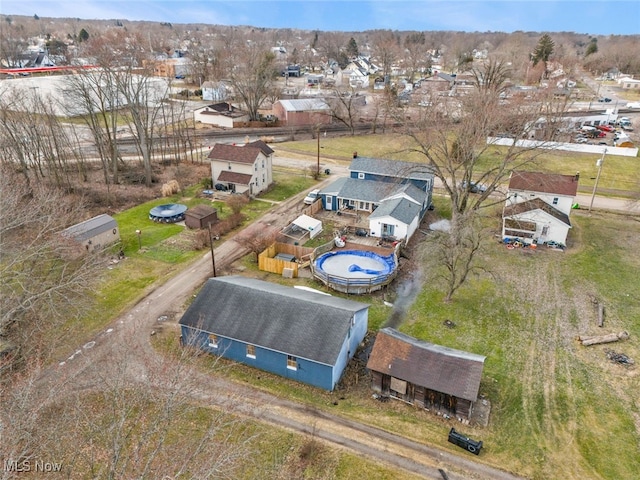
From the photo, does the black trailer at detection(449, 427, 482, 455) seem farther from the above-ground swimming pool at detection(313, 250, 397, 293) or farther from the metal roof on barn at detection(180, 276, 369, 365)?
the above-ground swimming pool at detection(313, 250, 397, 293)

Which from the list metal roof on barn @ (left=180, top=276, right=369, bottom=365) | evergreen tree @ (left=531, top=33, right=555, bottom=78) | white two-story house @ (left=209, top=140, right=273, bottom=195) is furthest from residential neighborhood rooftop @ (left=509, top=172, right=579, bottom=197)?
evergreen tree @ (left=531, top=33, right=555, bottom=78)

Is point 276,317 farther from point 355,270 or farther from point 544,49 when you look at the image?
point 544,49

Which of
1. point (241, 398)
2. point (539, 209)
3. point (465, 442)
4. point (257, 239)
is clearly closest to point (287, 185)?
point (257, 239)

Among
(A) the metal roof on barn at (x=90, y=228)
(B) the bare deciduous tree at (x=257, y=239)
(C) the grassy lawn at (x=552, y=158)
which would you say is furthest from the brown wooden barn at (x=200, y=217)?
(C) the grassy lawn at (x=552, y=158)

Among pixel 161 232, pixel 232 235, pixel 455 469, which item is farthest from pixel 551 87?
pixel 455 469

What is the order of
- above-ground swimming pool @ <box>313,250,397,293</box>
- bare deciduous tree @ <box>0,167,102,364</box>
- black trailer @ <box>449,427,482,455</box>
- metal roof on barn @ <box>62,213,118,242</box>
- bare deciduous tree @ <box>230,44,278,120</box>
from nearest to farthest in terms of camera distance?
black trailer @ <box>449,427,482,455</box> → bare deciduous tree @ <box>0,167,102,364</box> → above-ground swimming pool @ <box>313,250,397,293</box> → metal roof on barn @ <box>62,213,118,242</box> → bare deciduous tree @ <box>230,44,278,120</box>

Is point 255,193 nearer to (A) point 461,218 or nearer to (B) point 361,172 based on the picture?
(B) point 361,172

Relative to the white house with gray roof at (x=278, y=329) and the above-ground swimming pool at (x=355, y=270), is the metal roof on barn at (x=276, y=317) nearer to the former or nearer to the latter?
the white house with gray roof at (x=278, y=329)
